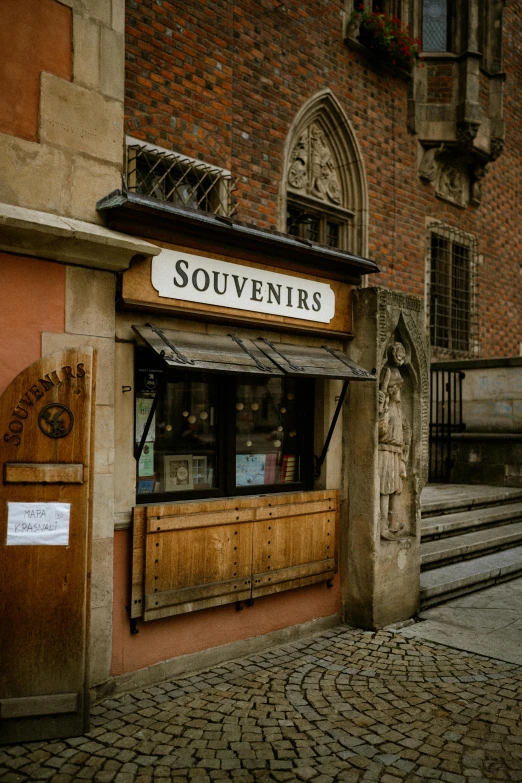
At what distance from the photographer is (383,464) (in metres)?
5.61

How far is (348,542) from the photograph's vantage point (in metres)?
5.63

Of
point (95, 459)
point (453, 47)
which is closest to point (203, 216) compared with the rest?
point (95, 459)

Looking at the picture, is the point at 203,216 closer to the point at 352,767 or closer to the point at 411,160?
the point at 352,767

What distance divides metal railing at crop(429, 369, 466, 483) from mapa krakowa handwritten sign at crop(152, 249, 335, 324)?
6.05 meters

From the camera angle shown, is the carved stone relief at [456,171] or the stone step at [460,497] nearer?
the stone step at [460,497]

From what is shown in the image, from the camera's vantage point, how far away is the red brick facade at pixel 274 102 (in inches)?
305

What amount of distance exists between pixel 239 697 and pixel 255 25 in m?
8.28

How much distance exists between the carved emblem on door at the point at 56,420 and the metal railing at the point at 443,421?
8130 millimetres

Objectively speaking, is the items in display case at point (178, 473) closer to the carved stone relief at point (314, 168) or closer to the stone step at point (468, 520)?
the stone step at point (468, 520)

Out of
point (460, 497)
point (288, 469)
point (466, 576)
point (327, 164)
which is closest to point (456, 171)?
point (327, 164)

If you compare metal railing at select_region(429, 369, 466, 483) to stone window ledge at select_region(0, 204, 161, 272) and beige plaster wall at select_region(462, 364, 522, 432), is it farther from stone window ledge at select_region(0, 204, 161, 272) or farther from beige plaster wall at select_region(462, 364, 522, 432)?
stone window ledge at select_region(0, 204, 161, 272)

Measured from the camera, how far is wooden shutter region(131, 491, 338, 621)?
14.1 ft

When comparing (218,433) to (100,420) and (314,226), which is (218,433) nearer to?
(100,420)

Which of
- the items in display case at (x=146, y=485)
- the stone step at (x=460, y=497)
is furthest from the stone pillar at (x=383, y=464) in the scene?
the stone step at (x=460, y=497)
